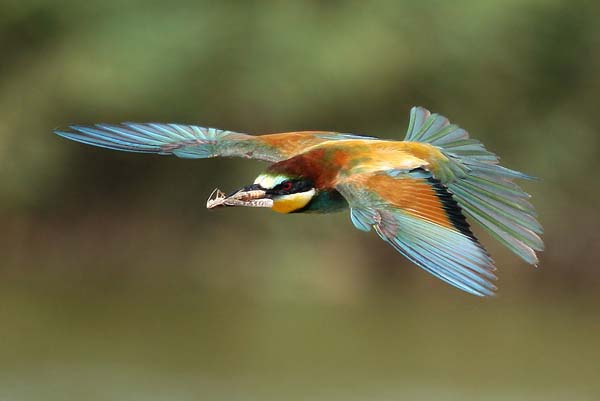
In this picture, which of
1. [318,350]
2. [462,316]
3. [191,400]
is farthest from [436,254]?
[462,316]

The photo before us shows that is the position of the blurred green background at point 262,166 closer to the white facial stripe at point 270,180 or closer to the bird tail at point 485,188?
the bird tail at point 485,188

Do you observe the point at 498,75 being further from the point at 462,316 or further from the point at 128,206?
the point at 128,206

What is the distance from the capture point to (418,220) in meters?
2.44

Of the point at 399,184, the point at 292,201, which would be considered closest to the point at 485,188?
the point at 399,184

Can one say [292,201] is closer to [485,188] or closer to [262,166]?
[485,188]

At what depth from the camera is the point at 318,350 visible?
20.7 ft

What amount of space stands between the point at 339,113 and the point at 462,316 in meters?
1.11

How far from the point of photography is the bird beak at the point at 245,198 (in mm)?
2484

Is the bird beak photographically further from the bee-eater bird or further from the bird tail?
the bird tail

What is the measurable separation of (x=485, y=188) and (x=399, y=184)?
31 cm

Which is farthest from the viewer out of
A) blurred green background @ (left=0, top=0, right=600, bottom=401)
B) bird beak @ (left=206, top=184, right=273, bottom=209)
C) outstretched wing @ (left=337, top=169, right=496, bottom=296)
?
blurred green background @ (left=0, top=0, right=600, bottom=401)

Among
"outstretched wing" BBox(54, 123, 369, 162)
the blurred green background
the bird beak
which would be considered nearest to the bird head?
the bird beak

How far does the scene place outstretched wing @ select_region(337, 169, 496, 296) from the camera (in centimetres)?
226

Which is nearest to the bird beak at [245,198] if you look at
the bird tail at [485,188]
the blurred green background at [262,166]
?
the bird tail at [485,188]
